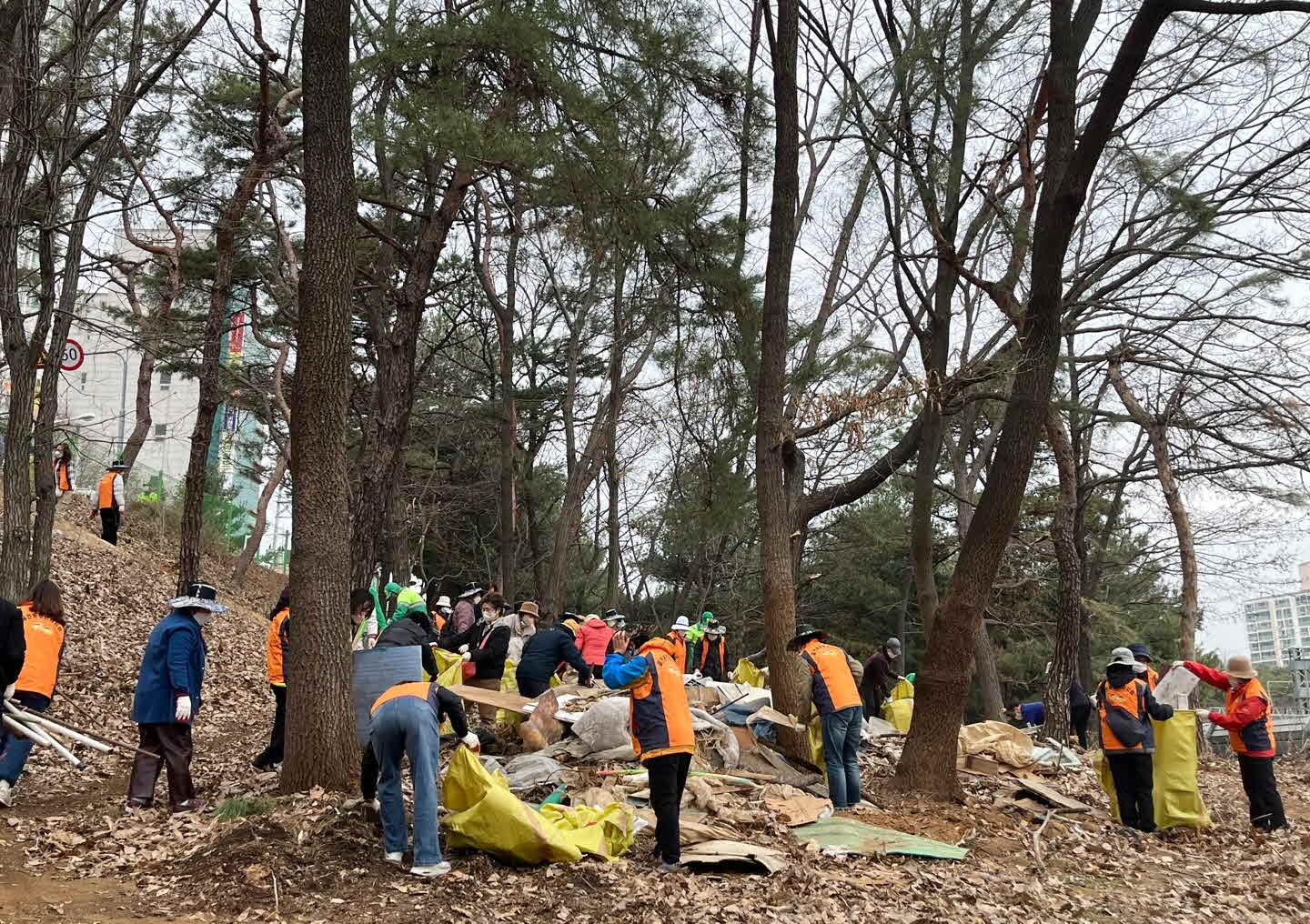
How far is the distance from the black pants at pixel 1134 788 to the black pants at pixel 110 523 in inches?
661

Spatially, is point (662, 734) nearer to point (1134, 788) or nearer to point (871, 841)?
point (871, 841)

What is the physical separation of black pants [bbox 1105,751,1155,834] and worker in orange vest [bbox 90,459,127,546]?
1616 centimetres

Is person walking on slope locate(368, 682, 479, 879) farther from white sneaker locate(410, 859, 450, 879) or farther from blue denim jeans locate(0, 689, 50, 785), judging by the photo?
blue denim jeans locate(0, 689, 50, 785)

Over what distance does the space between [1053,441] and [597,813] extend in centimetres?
1122

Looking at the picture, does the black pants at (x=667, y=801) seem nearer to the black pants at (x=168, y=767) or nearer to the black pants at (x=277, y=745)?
the black pants at (x=168, y=767)

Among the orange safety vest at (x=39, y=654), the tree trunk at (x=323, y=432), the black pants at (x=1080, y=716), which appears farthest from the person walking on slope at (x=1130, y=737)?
the orange safety vest at (x=39, y=654)

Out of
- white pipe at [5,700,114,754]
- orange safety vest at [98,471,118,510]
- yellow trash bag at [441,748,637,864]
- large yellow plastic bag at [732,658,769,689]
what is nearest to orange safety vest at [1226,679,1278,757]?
yellow trash bag at [441,748,637,864]

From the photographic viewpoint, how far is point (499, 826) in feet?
20.0

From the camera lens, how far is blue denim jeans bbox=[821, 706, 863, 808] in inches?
352

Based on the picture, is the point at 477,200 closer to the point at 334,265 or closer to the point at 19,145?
→ the point at 19,145

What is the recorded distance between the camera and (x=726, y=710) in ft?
34.9

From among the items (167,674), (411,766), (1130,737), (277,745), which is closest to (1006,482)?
(1130,737)

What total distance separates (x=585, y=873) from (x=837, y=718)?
3513 millimetres

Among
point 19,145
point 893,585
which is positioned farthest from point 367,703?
point 893,585
